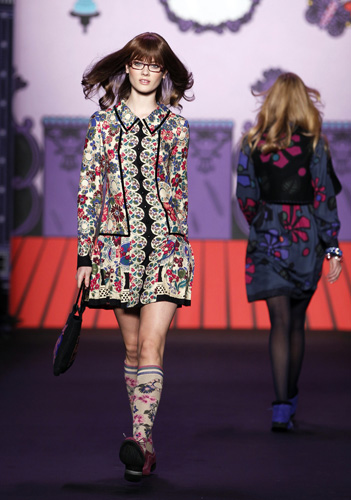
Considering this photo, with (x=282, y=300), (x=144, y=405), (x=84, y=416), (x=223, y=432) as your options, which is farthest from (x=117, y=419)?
(x=144, y=405)

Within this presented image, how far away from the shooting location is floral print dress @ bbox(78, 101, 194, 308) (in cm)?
277

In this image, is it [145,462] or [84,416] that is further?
[84,416]

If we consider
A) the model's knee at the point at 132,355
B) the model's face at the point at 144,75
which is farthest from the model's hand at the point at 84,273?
the model's face at the point at 144,75

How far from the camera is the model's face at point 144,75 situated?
9.22 ft

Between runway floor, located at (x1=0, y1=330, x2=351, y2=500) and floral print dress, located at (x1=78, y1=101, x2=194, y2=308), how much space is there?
1.64ft

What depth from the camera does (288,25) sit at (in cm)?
712

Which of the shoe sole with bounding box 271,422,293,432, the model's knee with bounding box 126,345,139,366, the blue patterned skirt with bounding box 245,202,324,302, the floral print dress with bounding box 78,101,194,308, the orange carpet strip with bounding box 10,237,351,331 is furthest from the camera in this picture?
the orange carpet strip with bounding box 10,237,351,331

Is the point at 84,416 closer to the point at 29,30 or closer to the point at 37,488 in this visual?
the point at 37,488

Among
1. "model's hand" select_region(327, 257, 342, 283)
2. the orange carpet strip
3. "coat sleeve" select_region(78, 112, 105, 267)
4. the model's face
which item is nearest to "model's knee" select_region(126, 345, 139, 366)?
"coat sleeve" select_region(78, 112, 105, 267)

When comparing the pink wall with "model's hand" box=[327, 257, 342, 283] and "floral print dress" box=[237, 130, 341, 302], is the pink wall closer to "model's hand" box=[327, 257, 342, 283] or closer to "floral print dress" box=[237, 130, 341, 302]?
"floral print dress" box=[237, 130, 341, 302]

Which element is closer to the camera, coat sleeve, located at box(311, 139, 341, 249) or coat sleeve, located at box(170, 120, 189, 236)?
coat sleeve, located at box(170, 120, 189, 236)

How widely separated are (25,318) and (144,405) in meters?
4.65

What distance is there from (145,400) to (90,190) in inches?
23.3

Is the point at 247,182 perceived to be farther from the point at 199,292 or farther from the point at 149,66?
the point at 199,292
